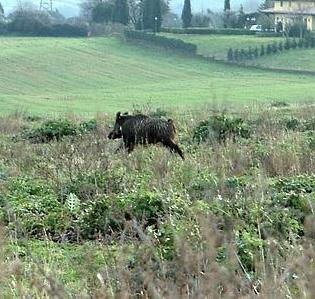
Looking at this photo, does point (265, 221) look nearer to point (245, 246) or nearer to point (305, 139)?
point (245, 246)

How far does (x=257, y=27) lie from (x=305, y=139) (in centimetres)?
8277

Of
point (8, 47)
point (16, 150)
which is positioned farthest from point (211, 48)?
point (16, 150)

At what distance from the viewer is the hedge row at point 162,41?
271 feet

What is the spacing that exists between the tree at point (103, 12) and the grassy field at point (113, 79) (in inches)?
502

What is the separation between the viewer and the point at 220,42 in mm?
82500

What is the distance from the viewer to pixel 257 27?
98.6m

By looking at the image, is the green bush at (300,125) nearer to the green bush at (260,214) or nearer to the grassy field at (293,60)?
the green bush at (260,214)

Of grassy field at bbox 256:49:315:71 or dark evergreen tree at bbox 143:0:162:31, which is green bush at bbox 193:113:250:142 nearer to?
grassy field at bbox 256:49:315:71

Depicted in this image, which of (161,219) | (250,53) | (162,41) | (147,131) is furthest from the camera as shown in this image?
(162,41)

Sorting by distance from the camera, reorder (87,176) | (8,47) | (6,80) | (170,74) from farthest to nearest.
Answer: (8,47) → (170,74) → (6,80) → (87,176)

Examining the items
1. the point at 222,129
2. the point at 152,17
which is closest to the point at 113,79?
the point at 152,17

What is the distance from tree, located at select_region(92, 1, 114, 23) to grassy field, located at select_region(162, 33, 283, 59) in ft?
Result: 48.9

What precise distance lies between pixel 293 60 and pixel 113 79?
15.1m

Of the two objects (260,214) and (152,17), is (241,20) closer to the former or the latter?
(152,17)
